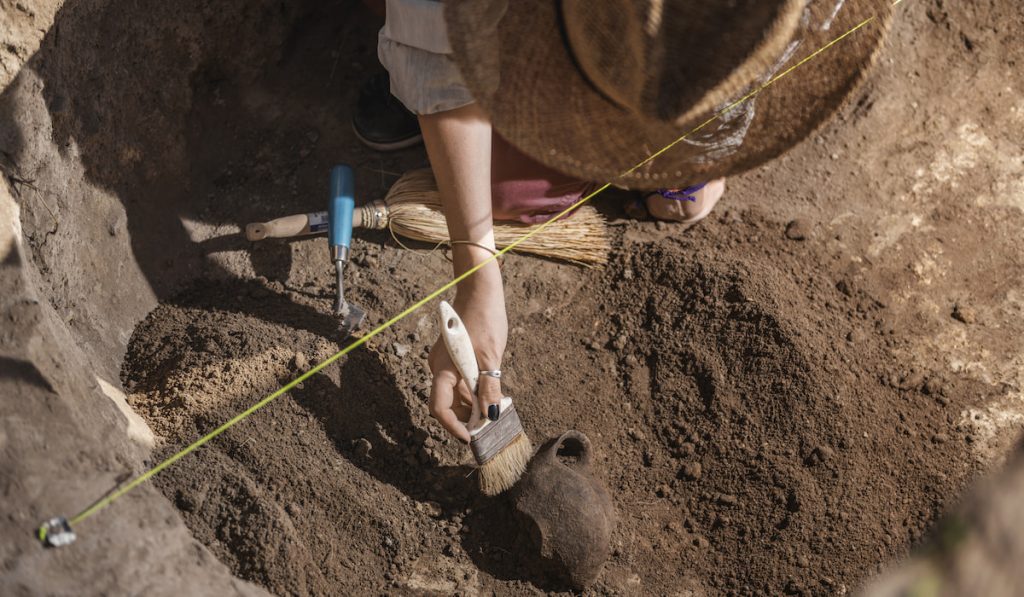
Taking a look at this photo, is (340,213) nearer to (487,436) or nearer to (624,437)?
(487,436)

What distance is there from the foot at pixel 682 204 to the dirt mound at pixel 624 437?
20cm

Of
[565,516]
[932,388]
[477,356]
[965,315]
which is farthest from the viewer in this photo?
[965,315]

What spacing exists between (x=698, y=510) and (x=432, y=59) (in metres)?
1.19

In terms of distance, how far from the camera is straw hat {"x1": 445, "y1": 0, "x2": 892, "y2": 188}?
1.21 meters

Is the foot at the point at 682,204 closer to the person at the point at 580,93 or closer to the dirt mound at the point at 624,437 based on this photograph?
the dirt mound at the point at 624,437

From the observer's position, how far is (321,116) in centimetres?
251

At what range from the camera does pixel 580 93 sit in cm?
145

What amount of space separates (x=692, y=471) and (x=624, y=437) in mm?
181

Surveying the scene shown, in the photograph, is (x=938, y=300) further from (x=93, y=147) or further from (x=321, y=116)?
(x=93, y=147)

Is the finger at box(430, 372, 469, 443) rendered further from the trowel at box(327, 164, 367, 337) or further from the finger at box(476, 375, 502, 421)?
the trowel at box(327, 164, 367, 337)

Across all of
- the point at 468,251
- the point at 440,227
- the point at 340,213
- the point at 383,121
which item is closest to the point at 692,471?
the point at 468,251

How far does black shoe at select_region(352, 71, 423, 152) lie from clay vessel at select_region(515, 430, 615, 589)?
3.71 feet

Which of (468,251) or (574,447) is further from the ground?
(468,251)

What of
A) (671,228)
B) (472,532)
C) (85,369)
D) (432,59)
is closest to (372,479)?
(472,532)
